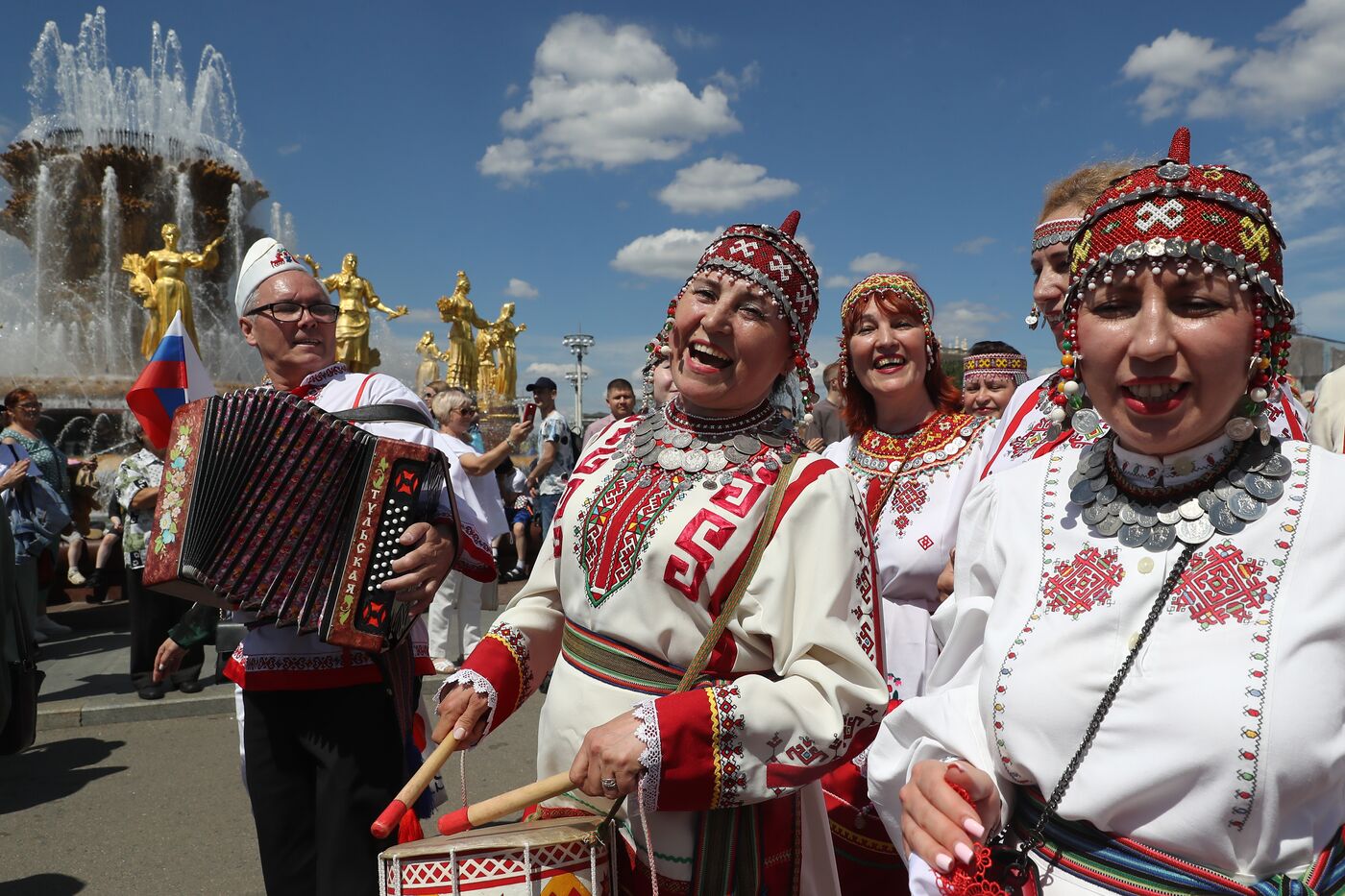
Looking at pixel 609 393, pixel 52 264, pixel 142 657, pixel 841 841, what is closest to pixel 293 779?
pixel 841 841

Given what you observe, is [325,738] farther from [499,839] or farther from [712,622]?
[712,622]

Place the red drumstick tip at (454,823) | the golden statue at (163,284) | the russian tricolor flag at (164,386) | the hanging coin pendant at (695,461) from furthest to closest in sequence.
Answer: the golden statue at (163,284)
the russian tricolor flag at (164,386)
the hanging coin pendant at (695,461)
the red drumstick tip at (454,823)

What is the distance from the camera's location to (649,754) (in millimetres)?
1762

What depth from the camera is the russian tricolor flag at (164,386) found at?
144 inches

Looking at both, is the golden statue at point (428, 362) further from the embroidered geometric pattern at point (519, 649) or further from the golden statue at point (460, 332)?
the embroidered geometric pattern at point (519, 649)

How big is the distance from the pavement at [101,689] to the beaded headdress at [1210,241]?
649 centimetres

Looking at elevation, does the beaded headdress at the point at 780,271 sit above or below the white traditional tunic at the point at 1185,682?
above

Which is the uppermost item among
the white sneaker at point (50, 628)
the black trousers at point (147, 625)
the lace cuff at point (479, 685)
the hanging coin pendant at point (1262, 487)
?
the hanging coin pendant at point (1262, 487)

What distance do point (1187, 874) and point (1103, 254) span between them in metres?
0.94

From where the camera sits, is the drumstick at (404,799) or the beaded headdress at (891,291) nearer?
the drumstick at (404,799)

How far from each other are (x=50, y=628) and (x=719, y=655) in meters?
9.79

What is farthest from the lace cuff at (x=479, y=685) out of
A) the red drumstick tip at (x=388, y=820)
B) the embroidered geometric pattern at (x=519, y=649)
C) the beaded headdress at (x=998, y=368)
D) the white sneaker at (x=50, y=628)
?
the white sneaker at (x=50, y=628)

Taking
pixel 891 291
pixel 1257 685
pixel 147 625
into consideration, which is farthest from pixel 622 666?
pixel 147 625

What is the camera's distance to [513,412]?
80.3 ft
